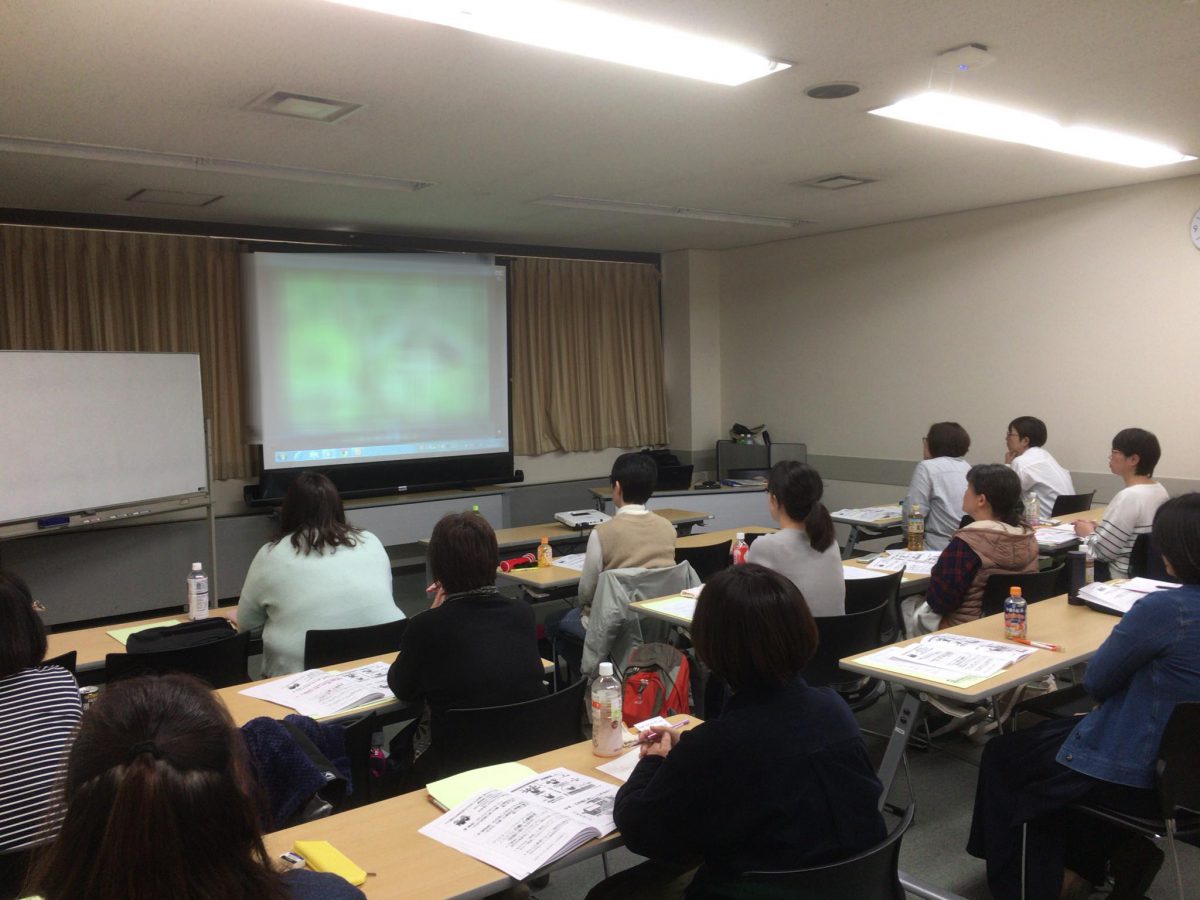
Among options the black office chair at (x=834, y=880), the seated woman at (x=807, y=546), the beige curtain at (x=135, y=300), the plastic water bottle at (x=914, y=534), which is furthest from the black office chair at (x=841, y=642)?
the beige curtain at (x=135, y=300)

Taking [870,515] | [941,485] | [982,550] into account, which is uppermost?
[941,485]

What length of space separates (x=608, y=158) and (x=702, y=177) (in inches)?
31.3

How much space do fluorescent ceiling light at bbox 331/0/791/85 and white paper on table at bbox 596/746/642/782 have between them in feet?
7.42

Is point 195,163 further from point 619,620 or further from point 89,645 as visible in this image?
point 619,620

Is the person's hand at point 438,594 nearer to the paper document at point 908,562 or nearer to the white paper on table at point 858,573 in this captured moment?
the white paper on table at point 858,573

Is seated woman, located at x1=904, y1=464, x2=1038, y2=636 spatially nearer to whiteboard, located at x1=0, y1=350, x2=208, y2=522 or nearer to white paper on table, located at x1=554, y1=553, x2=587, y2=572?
white paper on table, located at x1=554, y1=553, x2=587, y2=572

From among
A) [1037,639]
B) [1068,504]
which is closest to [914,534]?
[1068,504]

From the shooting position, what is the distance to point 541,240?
7949 mm

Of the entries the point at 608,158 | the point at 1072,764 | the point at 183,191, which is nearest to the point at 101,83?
the point at 183,191

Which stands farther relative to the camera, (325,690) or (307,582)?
(307,582)

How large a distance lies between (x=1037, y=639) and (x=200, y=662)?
281 cm

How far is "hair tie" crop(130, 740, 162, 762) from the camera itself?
3.36 feet

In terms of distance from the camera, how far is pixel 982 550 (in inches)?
142

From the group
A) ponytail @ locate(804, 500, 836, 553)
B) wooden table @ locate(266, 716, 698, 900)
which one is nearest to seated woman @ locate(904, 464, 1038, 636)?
ponytail @ locate(804, 500, 836, 553)
